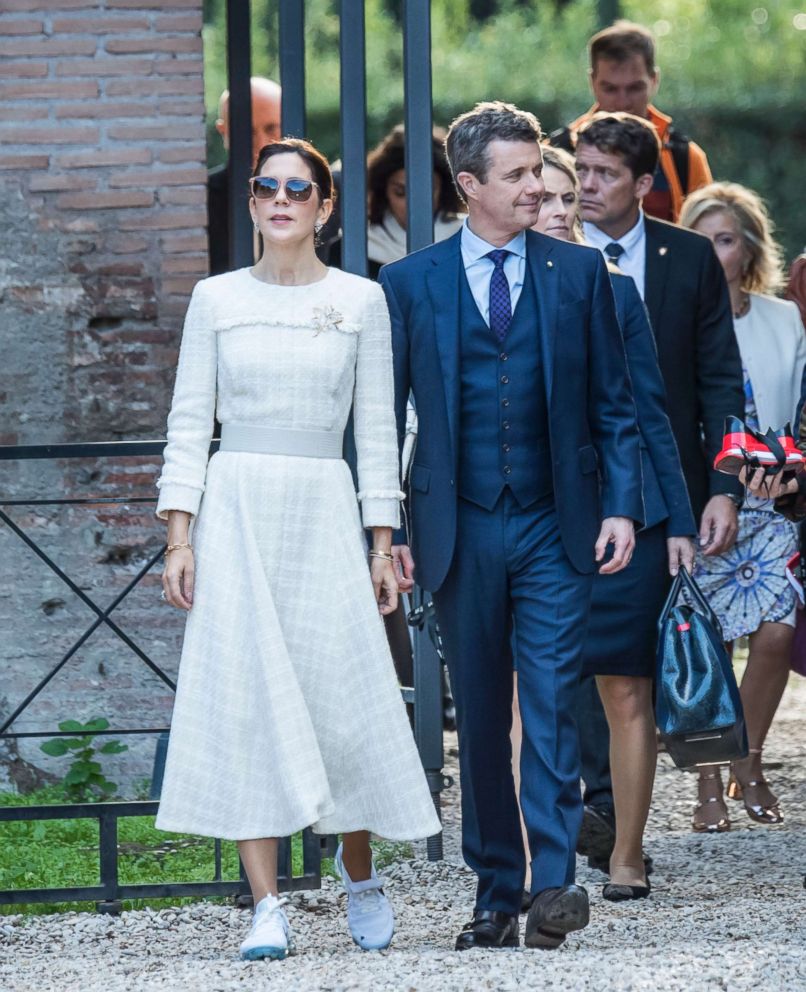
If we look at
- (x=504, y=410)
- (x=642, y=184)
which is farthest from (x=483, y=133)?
(x=642, y=184)

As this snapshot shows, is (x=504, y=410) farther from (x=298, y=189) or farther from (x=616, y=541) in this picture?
(x=298, y=189)

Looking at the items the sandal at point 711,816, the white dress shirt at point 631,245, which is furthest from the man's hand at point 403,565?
the sandal at point 711,816

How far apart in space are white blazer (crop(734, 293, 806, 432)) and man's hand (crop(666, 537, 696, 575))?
1178mm

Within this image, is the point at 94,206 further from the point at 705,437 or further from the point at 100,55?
the point at 705,437

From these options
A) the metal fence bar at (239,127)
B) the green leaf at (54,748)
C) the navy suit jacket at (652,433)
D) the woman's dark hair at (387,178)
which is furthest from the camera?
the woman's dark hair at (387,178)

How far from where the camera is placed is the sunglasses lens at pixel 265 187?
4.12 metres

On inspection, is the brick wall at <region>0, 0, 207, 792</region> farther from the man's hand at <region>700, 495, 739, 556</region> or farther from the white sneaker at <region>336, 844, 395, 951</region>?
the white sneaker at <region>336, 844, 395, 951</region>

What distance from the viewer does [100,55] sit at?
20.7 feet

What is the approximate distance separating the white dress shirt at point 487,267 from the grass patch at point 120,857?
1866 millimetres

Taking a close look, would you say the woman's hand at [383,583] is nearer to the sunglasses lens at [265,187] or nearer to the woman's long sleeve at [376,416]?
the woman's long sleeve at [376,416]

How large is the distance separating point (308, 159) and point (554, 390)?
76cm

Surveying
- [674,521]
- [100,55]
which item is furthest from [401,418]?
[100,55]

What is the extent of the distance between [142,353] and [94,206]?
0.52m

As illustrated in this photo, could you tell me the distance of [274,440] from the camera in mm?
4141
